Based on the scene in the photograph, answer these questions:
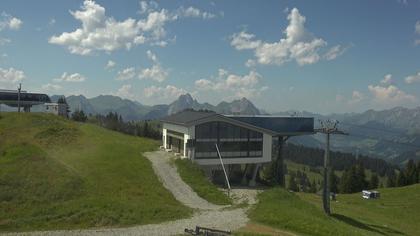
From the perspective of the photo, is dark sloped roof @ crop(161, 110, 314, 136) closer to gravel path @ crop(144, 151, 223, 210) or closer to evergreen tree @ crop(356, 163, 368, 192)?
gravel path @ crop(144, 151, 223, 210)

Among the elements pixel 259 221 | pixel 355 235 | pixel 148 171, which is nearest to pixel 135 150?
pixel 148 171

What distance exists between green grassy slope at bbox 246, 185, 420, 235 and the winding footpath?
2284 millimetres

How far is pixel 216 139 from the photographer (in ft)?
185

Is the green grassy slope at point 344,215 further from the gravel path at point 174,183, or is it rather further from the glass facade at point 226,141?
the glass facade at point 226,141

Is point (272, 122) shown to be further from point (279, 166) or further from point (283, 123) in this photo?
point (279, 166)

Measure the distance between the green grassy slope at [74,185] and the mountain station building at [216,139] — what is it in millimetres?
6069

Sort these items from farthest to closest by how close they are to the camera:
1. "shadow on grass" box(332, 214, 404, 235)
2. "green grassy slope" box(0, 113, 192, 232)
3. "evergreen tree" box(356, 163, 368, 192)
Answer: "evergreen tree" box(356, 163, 368, 192), "shadow on grass" box(332, 214, 404, 235), "green grassy slope" box(0, 113, 192, 232)

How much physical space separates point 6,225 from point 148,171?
20.5 m

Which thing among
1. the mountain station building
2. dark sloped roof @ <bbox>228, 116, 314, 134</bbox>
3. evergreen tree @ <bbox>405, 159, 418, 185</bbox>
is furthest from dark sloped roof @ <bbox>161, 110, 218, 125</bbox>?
evergreen tree @ <bbox>405, 159, 418, 185</bbox>

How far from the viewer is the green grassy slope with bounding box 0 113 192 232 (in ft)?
106

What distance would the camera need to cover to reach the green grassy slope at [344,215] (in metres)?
34.3

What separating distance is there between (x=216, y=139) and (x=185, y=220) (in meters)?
24.1

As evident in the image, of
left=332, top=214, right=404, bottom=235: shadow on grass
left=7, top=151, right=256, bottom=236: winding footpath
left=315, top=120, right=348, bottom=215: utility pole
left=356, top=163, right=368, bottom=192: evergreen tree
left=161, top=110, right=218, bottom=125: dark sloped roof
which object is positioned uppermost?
left=161, top=110, right=218, bottom=125: dark sloped roof

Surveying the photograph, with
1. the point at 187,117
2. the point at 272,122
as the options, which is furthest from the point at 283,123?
the point at 187,117
